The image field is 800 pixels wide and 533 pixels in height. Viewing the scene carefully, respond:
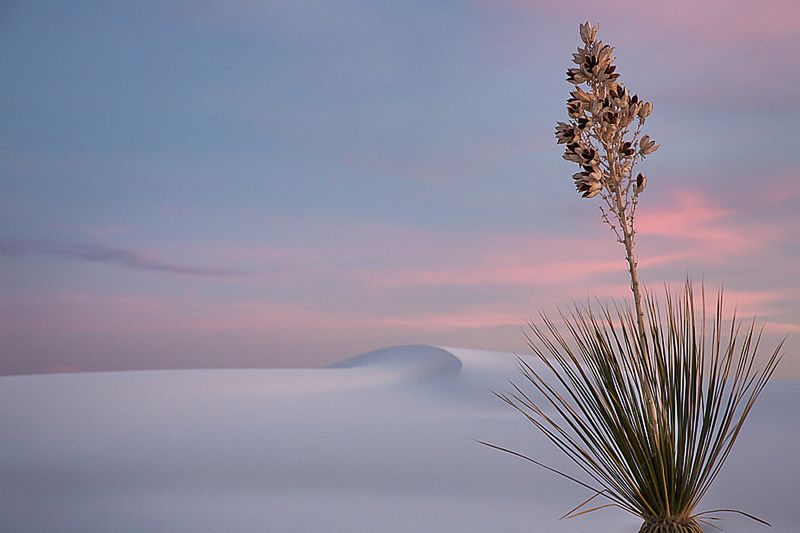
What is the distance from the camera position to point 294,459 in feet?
13.5

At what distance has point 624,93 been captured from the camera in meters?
1.62

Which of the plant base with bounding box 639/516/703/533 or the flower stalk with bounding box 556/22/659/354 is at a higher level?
the flower stalk with bounding box 556/22/659/354

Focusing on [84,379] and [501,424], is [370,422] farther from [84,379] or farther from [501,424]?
[84,379]

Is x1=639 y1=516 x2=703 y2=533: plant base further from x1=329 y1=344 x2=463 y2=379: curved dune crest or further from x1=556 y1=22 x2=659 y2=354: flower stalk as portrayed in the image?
x1=329 y1=344 x2=463 y2=379: curved dune crest

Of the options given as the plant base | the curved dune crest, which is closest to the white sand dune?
the curved dune crest

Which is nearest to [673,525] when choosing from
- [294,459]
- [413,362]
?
[294,459]

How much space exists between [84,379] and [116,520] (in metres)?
2.81

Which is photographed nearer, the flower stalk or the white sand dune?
the flower stalk

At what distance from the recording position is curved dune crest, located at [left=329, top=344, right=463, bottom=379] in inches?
266

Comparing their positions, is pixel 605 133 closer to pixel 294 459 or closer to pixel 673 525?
pixel 673 525

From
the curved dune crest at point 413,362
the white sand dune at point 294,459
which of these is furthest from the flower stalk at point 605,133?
the curved dune crest at point 413,362

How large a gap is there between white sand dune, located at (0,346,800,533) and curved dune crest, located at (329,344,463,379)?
1.53ft

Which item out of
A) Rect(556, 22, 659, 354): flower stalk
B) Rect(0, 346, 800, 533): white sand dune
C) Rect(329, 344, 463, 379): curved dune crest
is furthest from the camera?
Rect(329, 344, 463, 379): curved dune crest

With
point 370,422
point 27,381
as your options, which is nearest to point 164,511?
point 370,422
